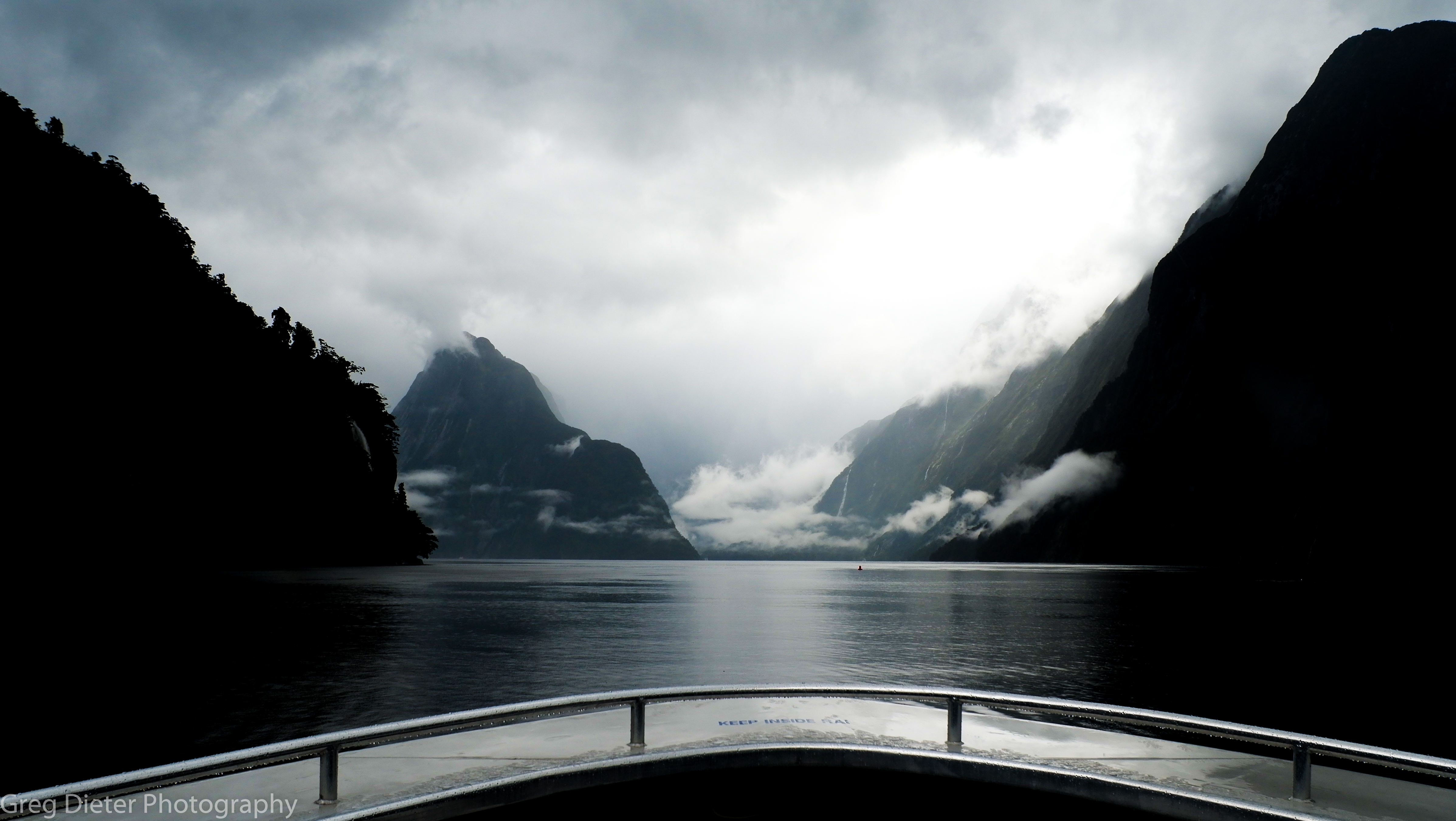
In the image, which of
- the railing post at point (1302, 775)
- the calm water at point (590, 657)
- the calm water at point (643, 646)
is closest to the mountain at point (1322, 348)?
the calm water at point (590, 657)

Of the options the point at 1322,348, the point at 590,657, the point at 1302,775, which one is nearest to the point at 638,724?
the point at 1302,775

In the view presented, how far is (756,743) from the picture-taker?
605 cm

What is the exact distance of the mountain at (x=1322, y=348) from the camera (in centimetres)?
12131

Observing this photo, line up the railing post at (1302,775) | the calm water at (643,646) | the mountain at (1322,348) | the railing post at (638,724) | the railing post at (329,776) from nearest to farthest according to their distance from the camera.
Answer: the railing post at (329,776), the railing post at (1302,775), the railing post at (638,724), the calm water at (643,646), the mountain at (1322,348)

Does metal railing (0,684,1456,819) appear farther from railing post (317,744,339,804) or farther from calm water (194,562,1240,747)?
calm water (194,562,1240,747)

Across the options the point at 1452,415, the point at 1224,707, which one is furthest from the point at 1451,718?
the point at 1452,415

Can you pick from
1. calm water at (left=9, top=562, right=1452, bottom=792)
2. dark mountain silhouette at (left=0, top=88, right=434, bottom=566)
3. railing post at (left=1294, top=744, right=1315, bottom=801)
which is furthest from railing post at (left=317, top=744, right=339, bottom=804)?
→ dark mountain silhouette at (left=0, top=88, right=434, bottom=566)

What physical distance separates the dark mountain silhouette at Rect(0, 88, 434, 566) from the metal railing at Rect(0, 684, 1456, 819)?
81.3m

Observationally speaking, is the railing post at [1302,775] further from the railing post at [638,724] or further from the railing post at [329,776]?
the railing post at [329,776]

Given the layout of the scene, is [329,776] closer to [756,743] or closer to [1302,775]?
[756,743]

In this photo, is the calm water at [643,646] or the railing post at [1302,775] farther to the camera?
the calm water at [643,646]

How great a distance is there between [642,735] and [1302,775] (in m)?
4.60

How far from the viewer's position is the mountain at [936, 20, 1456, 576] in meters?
121

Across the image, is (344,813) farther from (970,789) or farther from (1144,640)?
(1144,640)
